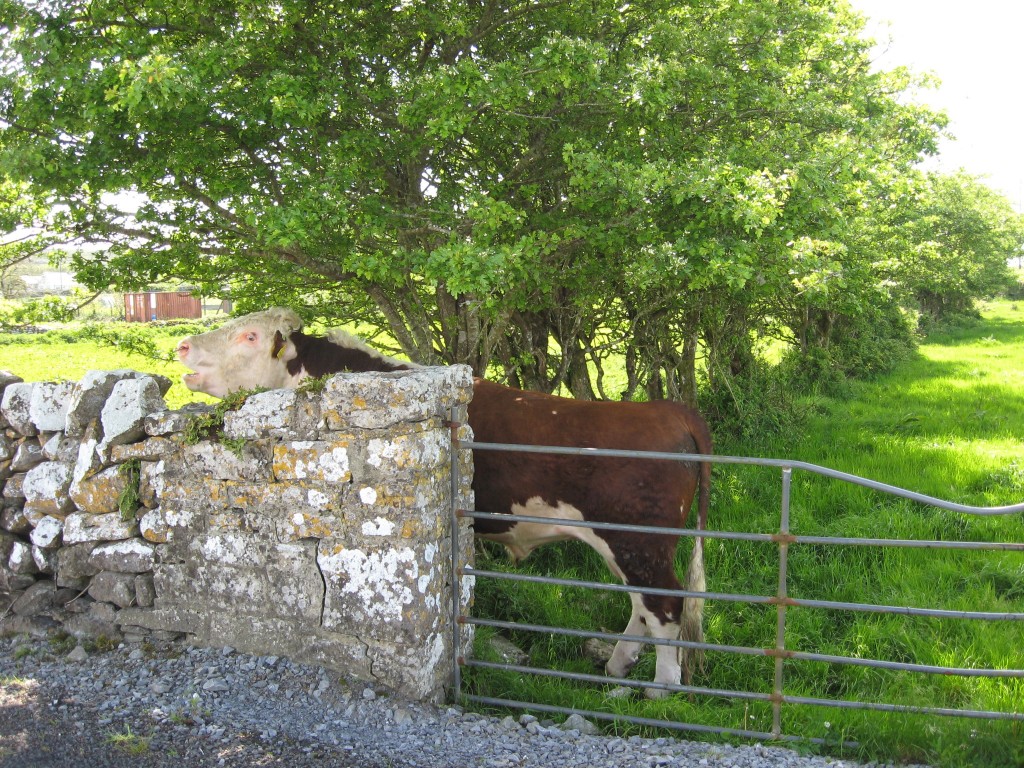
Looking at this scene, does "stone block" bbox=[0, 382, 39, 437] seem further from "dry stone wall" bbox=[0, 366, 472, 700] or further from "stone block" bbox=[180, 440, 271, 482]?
"stone block" bbox=[180, 440, 271, 482]

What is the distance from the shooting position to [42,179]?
5.67 m

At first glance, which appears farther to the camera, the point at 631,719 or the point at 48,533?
the point at 48,533

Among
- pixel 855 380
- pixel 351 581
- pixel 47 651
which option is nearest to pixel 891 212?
pixel 855 380

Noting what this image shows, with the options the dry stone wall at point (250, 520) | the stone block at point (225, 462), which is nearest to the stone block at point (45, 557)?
the dry stone wall at point (250, 520)

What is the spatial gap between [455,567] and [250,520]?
120cm

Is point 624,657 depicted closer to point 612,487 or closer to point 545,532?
point 545,532

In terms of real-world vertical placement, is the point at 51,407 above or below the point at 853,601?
above

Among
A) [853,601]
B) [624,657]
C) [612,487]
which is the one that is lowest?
[624,657]

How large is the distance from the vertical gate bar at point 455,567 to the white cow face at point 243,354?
2.39 metres

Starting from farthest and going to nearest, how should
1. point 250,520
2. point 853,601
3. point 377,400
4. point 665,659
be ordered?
point 853,601, point 665,659, point 250,520, point 377,400

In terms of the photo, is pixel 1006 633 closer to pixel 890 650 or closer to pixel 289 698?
pixel 890 650

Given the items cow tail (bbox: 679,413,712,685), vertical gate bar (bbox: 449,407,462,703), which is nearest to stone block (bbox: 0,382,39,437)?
vertical gate bar (bbox: 449,407,462,703)

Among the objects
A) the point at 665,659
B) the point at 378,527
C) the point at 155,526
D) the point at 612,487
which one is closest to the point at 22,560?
the point at 155,526

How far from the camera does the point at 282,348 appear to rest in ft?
21.2
